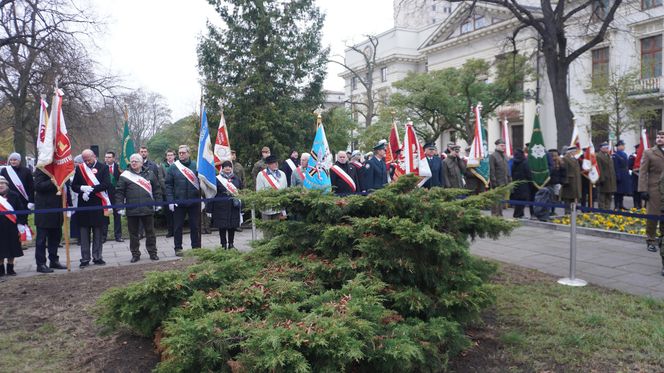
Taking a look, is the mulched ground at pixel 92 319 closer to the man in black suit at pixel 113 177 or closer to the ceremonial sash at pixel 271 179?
the ceremonial sash at pixel 271 179

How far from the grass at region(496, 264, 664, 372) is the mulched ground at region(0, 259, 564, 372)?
24cm

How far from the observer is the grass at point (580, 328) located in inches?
161

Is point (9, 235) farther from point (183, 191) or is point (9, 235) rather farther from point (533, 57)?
point (533, 57)

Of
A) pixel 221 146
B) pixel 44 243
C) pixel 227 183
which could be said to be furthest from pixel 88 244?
pixel 221 146

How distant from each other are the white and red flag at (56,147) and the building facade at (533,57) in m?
14.0

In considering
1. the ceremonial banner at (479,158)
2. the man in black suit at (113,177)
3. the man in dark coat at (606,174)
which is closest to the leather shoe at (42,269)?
the man in black suit at (113,177)

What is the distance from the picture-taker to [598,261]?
315 inches

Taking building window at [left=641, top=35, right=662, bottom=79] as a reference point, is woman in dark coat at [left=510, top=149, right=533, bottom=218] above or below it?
below

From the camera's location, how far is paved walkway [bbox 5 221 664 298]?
22.3ft

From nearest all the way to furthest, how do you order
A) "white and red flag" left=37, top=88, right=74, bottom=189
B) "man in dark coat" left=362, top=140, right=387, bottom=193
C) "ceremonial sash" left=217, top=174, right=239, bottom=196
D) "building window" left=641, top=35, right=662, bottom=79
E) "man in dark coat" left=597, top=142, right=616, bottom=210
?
"white and red flag" left=37, top=88, right=74, bottom=189, "ceremonial sash" left=217, top=174, right=239, bottom=196, "man in dark coat" left=362, top=140, right=387, bottom=193, "man in dark coat" left=597, top=142, right=616, bottom=210, "building window" left=641, top=35, right=662, bottom=79

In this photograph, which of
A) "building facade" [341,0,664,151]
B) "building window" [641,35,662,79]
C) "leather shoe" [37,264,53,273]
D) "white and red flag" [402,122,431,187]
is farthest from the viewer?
"building window" [641,35,662,79]

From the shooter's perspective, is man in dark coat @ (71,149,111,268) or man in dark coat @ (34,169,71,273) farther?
man in dark coat @ (71,149,111,268)

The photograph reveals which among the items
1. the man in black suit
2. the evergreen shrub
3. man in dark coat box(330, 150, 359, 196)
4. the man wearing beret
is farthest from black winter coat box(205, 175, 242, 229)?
the man wearing beret

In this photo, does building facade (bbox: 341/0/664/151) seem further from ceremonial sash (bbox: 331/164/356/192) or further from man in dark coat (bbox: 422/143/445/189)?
ceremonial sash (bbox: 331/164/356/192)
